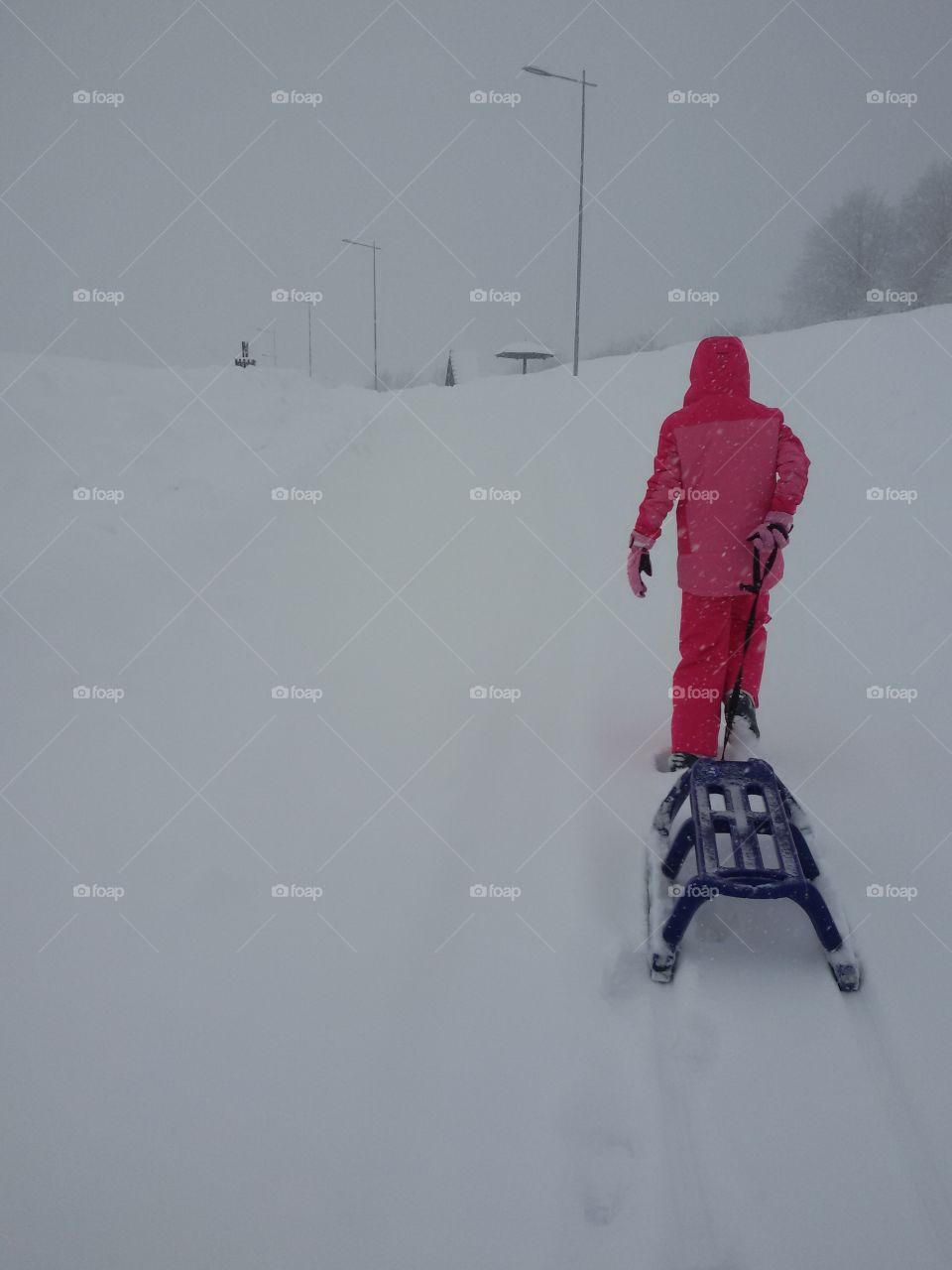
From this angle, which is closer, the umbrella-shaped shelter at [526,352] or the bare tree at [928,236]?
the bare tree at [928,236]

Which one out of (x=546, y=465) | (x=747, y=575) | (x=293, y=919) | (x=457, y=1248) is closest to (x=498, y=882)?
(x=293, y=919)
